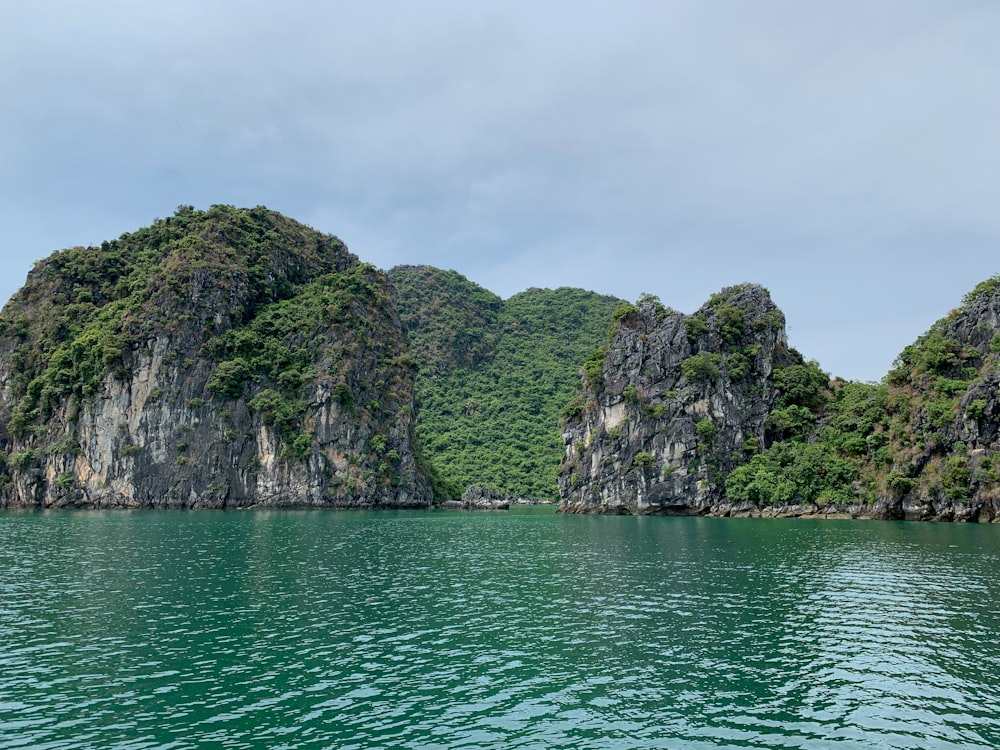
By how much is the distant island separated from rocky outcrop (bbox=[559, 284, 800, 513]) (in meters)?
0.30

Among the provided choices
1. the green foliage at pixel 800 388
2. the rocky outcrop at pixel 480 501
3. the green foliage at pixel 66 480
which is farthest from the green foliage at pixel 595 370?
the green foliage at pixel 66 480

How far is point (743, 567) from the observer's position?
3891 centimetres

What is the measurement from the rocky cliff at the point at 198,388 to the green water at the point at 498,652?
76.7m

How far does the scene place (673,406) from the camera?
103 meters

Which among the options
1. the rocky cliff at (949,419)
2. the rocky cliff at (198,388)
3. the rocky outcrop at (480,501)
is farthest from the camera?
the rocky outcrop at (480,501)

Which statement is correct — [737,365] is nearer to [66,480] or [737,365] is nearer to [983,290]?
[983,290]

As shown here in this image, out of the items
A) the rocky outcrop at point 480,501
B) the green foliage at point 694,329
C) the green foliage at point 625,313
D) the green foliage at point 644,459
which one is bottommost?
the rocky outcrop at point 480,501

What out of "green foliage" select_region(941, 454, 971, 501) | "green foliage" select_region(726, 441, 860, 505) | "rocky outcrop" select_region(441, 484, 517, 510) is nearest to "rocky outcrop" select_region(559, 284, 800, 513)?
"green foliage" select_region(726, 441, 860, 505)

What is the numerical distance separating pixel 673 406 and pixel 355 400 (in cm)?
5562

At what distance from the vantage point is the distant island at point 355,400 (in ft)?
283

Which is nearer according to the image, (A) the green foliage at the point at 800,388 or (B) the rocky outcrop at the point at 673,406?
(B) the rocky outcrop at the point at 673,406

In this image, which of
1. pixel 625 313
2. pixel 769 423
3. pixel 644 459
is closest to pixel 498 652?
pixel 644 459

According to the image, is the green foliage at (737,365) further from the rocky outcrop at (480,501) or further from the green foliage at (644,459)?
the rocky outcrop at (480,501)

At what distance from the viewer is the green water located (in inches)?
599
